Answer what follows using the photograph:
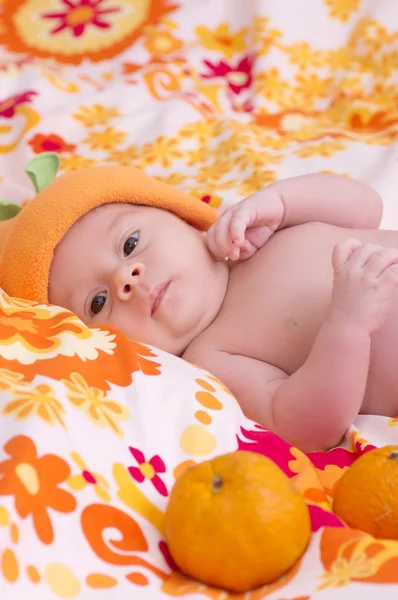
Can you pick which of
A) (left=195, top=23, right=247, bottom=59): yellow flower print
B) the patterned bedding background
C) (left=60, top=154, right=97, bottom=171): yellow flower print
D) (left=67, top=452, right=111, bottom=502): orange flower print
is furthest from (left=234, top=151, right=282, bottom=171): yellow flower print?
(left=67, top=452, right=111, bottom=502): orange flower print

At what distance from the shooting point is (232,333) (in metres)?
1.25

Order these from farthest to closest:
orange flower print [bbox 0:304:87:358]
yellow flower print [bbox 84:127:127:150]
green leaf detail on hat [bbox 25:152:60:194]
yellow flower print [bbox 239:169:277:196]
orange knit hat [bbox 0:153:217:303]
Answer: yellow flower print [bbox 84:127:127:150], yellow flower print [bbox 239:169:277:196], green leaf detail on hat [bbox 25:152:60:194], orange knit hat [bbox 0:153:217:303], orange flower print [bbox 0:304:87:358]

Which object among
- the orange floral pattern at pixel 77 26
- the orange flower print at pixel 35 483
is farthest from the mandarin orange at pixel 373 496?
the orange floral pattern at pixel 77 26

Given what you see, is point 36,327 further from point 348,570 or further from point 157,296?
point 348,570

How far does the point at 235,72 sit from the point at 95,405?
1.66 meters

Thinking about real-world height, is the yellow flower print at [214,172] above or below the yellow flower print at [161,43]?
below

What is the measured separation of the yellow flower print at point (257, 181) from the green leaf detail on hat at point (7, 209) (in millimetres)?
534

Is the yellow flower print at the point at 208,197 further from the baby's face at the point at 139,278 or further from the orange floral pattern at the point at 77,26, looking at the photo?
the orange floral pattern at the point at 77,26

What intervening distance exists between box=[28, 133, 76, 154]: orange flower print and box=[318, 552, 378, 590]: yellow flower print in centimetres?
154

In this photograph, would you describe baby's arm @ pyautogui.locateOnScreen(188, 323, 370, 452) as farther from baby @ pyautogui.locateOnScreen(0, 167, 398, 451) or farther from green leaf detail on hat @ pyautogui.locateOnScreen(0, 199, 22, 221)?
green leaf detail on hat @ pyautogui.locateOnScreen(0, 199, 22, 221)

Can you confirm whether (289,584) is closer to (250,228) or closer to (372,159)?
(250,228)

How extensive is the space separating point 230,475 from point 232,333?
562 millimetres

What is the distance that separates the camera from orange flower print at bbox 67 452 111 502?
0.73m

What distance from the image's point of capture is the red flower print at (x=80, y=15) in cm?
241
